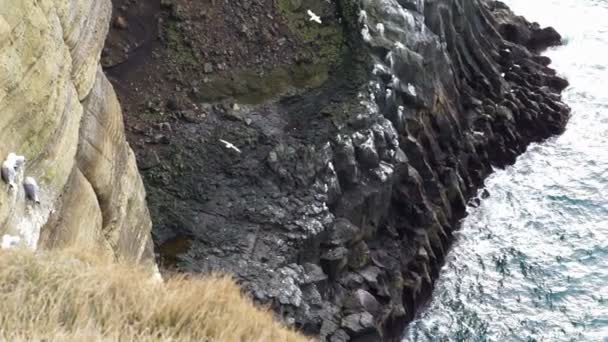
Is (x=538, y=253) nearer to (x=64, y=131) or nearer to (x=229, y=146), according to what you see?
(x=229, y=146)

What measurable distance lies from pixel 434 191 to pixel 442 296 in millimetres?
4017

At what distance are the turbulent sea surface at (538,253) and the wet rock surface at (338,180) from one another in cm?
88

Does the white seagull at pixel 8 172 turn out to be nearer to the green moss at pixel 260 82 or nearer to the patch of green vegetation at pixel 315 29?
the green moss at pixel 260 82

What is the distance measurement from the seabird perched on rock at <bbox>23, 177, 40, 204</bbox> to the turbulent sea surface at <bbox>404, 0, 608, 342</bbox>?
1459 cm

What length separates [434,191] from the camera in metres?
26.7

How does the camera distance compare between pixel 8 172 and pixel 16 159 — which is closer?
pixel 8 172

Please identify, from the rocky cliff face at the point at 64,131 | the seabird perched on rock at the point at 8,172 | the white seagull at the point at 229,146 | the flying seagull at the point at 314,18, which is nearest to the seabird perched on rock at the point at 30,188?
the rocky cliff face at the point at 64,131

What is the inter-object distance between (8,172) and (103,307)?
2.93m

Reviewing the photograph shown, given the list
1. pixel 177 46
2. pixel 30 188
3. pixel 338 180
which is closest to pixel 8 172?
pixel 30 188

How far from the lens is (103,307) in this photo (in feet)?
27.1

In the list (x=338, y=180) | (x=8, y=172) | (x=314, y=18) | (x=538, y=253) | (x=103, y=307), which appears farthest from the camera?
(x=538, y=253)

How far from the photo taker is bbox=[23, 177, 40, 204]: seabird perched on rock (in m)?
10.7

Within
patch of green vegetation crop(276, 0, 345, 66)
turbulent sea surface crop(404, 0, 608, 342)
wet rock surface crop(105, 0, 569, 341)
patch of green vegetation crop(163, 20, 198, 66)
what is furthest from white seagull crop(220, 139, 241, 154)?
turbulent sea surface crop(404, 0, 608, 342)

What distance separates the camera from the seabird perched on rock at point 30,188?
35.2 feet
